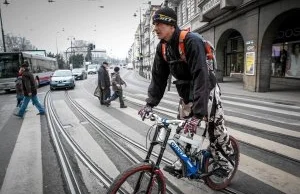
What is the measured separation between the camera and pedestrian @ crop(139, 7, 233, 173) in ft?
9.06

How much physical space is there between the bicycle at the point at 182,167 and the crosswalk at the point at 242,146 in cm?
40

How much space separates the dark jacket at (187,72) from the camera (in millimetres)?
2758

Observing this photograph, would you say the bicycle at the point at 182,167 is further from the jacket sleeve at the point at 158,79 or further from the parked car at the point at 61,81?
the parked car at the point at 61,81

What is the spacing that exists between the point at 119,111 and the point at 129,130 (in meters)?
3.27

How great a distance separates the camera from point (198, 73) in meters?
2.79

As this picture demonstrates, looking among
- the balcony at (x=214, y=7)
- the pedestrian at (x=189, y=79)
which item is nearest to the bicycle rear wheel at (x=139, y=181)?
the pedestrian at (x=189, y=79)

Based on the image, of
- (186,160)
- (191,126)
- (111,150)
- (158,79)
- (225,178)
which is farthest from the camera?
(111,150)

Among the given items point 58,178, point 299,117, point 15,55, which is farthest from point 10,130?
point 15,55

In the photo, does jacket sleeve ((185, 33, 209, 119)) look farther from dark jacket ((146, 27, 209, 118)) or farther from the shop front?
the shop front

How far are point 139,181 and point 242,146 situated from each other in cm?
325

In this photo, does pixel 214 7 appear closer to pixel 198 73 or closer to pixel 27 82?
pixel 27 82

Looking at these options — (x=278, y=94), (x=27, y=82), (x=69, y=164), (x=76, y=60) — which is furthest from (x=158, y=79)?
(x=76, y=60)

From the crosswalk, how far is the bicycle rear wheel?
890 millimetres

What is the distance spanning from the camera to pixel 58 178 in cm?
418
